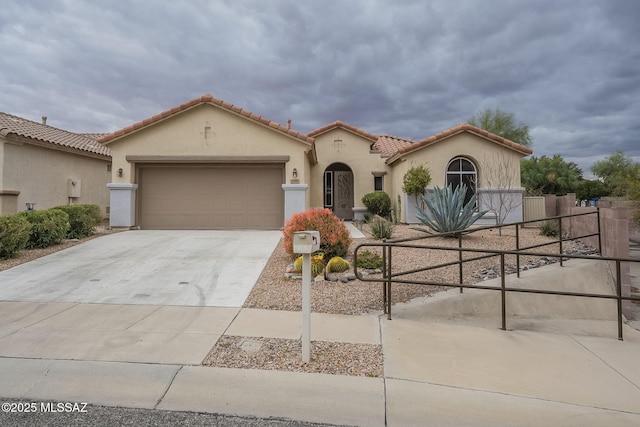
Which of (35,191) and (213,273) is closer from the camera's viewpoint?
(213,273)

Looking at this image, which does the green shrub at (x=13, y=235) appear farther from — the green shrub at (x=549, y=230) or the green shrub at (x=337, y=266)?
the green shrub at (x=549, y=230)

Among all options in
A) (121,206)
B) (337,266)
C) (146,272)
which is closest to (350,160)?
(121,206)

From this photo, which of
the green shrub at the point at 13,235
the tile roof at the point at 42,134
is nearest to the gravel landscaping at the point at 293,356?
the green shrub at the point at 13,235

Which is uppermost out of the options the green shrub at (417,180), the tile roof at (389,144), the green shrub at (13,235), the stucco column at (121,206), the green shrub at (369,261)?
the tile roof at (389,144)

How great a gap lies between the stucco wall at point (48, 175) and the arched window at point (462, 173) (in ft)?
54.2

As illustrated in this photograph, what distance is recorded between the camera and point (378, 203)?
54.2 feet

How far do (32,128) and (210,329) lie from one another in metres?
15.9

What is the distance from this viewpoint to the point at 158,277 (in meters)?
7.21

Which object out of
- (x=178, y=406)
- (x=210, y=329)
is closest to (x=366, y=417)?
(x=178, y=406)

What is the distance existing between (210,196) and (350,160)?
7960 millimetres

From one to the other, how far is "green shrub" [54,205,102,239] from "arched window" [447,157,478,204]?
1358 centimetres

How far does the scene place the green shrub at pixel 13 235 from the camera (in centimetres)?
812

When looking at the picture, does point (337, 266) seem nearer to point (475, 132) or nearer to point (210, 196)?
point (210, 196)

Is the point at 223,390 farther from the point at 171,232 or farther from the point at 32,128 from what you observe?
the point at 32,128
